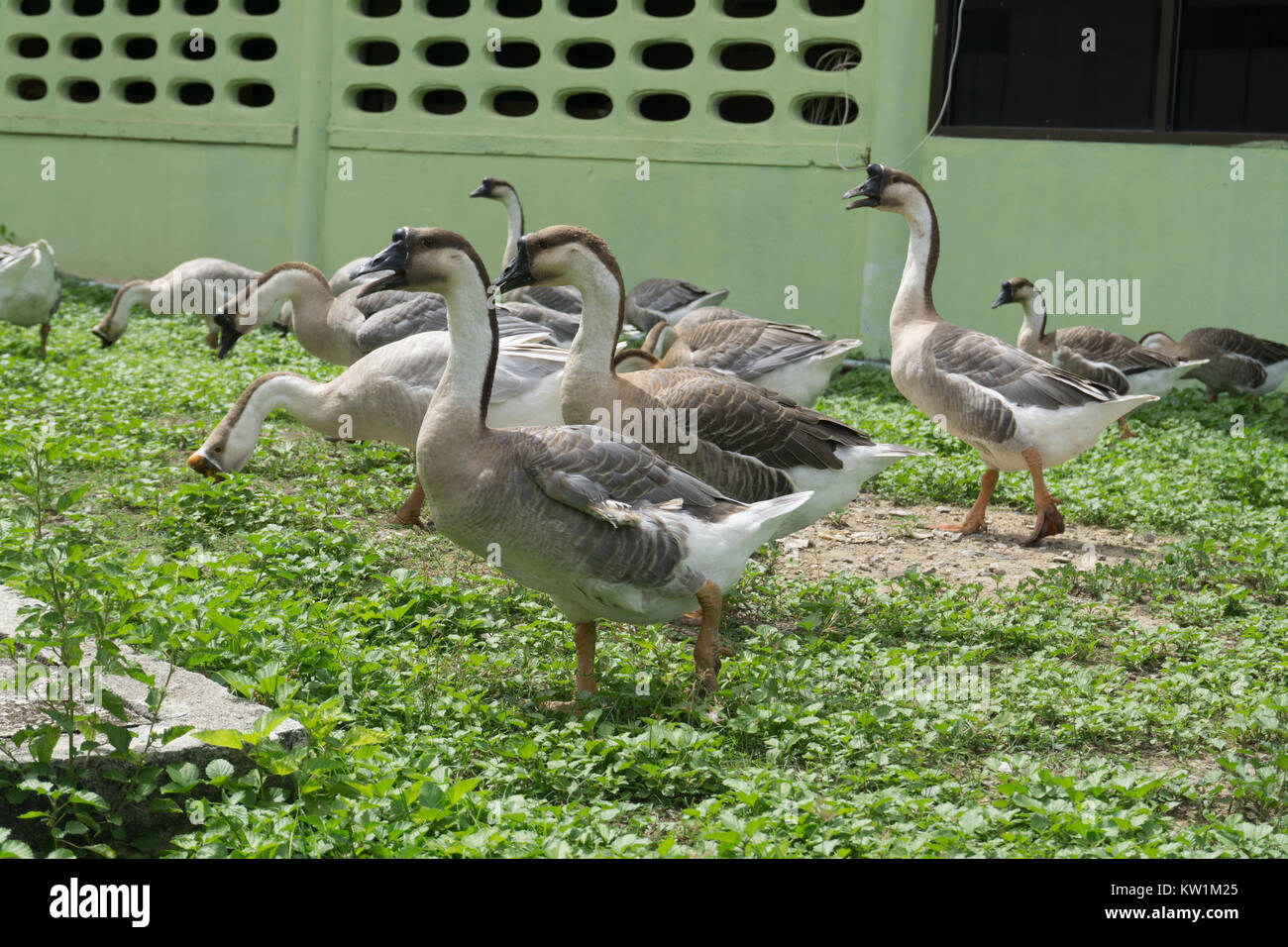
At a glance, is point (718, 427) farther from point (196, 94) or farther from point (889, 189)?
Answer: point (196, 94)

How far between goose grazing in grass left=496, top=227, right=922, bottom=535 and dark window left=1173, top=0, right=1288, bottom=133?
12143 mm

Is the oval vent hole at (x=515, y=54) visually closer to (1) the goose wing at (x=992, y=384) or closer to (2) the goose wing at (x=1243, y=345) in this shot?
(2) the goose wing at (x=1243, y=345)

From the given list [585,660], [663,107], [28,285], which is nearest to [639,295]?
[663,107]

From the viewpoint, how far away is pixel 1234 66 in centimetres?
1641

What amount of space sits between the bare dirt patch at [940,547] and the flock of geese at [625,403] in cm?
18

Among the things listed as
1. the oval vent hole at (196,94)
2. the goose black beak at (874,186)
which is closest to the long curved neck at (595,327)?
the goose black beak at (874,186)

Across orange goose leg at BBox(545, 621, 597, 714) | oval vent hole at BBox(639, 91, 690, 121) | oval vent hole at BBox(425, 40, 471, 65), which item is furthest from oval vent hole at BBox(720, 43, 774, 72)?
orange goose leg at BBox(545, 621, 597, 714)

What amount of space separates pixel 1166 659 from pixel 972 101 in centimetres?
1269

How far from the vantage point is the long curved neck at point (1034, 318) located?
10.5 meters

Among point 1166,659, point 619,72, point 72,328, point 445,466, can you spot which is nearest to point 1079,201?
point 619,72

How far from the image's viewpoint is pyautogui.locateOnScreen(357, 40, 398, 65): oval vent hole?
15.0 m

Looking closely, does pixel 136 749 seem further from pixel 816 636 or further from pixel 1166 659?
pixel 1166 659

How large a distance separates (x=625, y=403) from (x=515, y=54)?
9.62 metres
